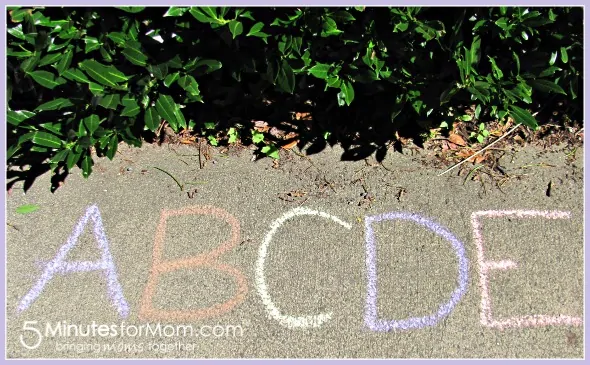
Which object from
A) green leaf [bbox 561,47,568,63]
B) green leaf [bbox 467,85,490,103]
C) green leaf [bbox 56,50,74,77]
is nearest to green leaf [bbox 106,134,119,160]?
green leaf [bbox 56,50,74,77]

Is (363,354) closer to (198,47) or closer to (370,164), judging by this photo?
(370,164)

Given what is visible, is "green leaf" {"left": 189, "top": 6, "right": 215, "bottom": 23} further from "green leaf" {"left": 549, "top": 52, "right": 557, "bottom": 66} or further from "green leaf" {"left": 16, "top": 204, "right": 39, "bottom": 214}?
"green leaf" {"left": 549, "top": 52, "right": 557, "bottom": 66}

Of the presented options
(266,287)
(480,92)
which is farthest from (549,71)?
(266,287)

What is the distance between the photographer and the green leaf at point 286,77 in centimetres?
272

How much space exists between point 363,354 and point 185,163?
147 cm

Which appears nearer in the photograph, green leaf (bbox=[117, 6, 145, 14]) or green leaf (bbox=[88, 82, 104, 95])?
green leaf (bbox=[117, 6, 145, 14])

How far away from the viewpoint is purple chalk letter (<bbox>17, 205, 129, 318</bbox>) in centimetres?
286

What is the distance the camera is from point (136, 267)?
2.96 m

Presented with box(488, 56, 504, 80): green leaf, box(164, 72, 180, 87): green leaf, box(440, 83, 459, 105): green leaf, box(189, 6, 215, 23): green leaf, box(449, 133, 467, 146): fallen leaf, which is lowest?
box(449, 133, 467, 146): fallen leaf

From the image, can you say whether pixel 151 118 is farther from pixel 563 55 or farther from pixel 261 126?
pixel 563 55

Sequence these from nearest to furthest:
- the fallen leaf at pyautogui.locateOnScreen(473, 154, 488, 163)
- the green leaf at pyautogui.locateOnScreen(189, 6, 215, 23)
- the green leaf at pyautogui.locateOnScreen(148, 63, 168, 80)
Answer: the green leaf at pyautogui.locateOnScreen(189, 6, 215, 23), the green leaf at pyautogui.locateOnScreen(148, 63, 168, 80), the fallen leaf at pyautogui.locateOnScreen(473, 154, 488, 163)

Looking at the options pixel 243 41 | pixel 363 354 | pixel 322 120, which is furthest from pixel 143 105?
pixel 363 354

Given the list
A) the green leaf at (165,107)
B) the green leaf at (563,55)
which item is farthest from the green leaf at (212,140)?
the green leaf at (563,55)

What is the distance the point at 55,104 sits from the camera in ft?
9.25
